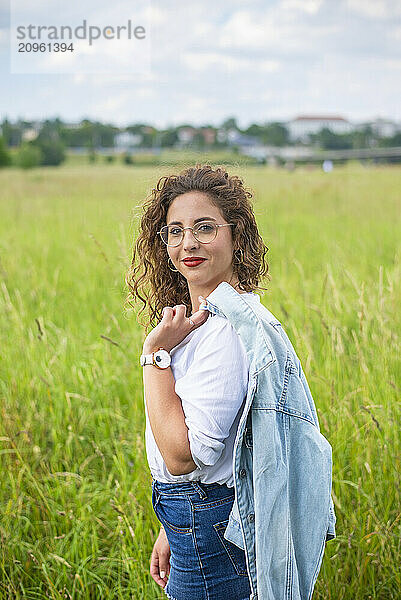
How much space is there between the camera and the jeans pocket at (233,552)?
4.50 ft

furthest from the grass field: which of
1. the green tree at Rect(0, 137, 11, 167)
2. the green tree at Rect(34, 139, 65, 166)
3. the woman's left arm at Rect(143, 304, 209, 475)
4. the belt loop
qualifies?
the green tree at Rect(0, 137, 11, 167)

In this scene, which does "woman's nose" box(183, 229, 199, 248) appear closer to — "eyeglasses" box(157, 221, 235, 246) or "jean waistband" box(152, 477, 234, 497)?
"eyeglasses" box(157, 221, 235, 246)

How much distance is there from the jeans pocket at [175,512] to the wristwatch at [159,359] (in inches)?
11.8

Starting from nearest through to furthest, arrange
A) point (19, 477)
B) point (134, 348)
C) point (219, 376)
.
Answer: point (219, 376) → point (19, 477) → point (134, 348)

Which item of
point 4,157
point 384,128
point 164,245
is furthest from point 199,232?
point 384,128

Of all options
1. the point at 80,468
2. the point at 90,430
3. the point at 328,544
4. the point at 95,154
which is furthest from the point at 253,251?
the point at 95,154

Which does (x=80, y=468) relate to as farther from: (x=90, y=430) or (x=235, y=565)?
(x=235, y=565)

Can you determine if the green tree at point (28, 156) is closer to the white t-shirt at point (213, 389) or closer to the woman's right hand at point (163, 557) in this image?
the woman's right hand at point (163, 557)

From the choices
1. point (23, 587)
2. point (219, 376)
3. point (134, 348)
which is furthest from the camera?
point (134, 348)

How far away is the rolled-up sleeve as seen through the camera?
4.02 ft

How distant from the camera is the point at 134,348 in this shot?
10.2 ft

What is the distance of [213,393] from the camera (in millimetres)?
1228

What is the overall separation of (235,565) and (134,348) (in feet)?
5.88

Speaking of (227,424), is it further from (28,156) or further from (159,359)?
(28,156)
